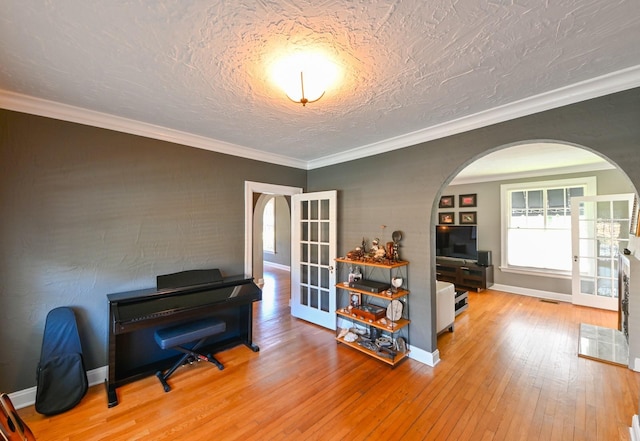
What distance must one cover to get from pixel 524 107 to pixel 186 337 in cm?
360

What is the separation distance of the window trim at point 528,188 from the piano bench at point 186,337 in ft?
19.1

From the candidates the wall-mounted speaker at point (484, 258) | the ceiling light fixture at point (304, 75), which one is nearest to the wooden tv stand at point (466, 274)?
the wall-mounted speaker at point (484, 258)

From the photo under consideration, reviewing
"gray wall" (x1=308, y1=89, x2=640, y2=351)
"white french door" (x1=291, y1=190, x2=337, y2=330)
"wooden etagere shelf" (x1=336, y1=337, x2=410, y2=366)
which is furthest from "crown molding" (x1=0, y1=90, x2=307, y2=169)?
"wooden etagere shelf" (x1=336, y1=337, x2=410, y2=366)

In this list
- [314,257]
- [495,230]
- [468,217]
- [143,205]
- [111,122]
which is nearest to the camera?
[111,122]

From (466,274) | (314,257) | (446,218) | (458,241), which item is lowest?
(466,274)

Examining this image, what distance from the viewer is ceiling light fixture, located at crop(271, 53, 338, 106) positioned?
1.52 m

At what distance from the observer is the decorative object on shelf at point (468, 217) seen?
19.2 ft

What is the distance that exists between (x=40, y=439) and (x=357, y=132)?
11.7 ft

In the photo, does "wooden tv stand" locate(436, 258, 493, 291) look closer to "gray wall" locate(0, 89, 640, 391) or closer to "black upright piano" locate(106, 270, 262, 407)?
"gray wall" locate(0, 89, 640, 391)

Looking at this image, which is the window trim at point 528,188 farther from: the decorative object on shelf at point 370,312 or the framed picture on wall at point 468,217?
the decorative object on shelf at point 370,312

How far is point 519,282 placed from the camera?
17.2 feet

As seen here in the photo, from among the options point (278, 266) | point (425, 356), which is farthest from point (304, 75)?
point (278, 266)

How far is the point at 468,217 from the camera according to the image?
594 cm

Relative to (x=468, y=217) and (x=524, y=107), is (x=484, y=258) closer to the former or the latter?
(x=468, y=217)
